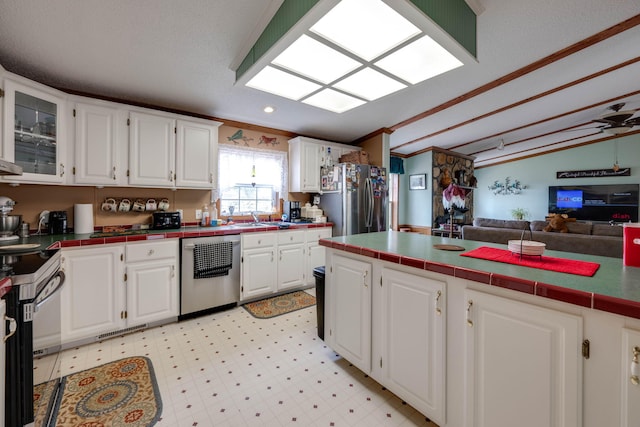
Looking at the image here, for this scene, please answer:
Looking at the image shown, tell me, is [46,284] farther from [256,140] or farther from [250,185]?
[256,140]

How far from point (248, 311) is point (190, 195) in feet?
5.26

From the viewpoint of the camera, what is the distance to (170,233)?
2582 millimetres

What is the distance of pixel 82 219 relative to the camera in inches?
99.3

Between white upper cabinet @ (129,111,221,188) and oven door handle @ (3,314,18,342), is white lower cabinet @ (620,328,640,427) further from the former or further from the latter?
white upper cabinet @ (129,111,221,188)

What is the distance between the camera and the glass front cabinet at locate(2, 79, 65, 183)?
6.47 feet

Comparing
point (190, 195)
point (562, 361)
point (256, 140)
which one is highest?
point (256, 140)

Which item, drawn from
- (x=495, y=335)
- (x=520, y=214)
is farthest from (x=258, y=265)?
(x=520, y=214)

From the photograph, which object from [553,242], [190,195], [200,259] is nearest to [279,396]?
[200,259]

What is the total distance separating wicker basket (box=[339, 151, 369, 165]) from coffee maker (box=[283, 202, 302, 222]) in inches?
43.3

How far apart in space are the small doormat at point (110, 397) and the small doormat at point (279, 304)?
115 centimetres

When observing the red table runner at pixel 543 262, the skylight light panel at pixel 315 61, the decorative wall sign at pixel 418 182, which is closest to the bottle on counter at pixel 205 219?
the skylight light panel at pixel 315 61

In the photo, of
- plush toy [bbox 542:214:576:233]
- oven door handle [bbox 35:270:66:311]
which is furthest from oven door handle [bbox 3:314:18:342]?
plush toy [bbox 542:214:576:233]

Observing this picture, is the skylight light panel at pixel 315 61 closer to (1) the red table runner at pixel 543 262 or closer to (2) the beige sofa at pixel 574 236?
(1) the red table runner at pixel 543 262

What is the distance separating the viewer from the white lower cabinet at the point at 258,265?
309 cm
